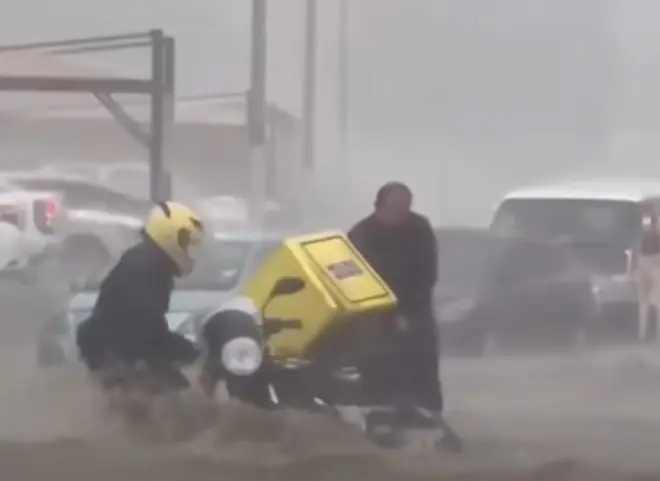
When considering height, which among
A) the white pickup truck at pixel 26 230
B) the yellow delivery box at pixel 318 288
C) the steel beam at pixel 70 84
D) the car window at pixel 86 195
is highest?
the steel beam at pixel 70 84

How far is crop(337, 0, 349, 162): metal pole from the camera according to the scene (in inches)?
92.7

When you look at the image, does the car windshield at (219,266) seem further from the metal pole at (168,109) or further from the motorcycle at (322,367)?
the metal pole at (168,109)

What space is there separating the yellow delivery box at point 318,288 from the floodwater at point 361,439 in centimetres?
24

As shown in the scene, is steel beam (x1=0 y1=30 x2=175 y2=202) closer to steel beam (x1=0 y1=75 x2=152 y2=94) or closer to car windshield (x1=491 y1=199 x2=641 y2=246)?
steel beam (x1=0 y1=75 x2=152 y2=94)

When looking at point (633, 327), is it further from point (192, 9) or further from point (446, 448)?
point (192, 9)

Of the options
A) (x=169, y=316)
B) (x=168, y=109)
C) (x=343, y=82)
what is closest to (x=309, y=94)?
(x=343, y=82)

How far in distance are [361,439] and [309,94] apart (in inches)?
38.1

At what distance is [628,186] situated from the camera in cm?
235

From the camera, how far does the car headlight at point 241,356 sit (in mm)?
2348

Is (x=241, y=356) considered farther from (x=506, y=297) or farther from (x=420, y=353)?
(x=506, y=297)

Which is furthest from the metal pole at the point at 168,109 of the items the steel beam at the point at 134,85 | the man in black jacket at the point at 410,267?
the man in black jacket at the point at 410,267

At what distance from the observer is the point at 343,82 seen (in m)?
2.39

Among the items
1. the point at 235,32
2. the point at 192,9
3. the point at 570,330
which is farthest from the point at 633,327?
the point at 192,9

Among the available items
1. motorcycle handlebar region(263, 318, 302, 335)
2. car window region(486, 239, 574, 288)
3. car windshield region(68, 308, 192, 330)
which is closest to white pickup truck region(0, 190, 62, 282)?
car windshield region(68, 308, 192, 330)
